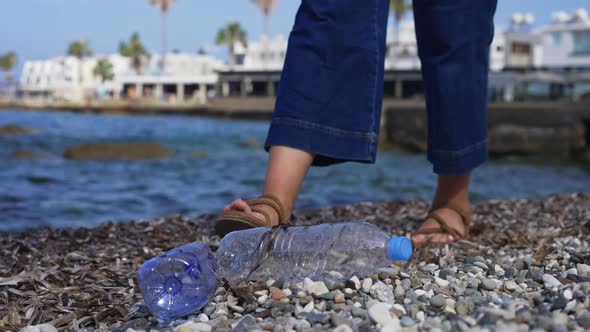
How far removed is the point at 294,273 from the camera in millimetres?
1767

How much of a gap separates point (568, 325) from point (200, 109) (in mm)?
50997

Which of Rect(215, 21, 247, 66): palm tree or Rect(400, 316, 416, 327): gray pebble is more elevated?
Rect(215, 21, 247, 66): palm tree

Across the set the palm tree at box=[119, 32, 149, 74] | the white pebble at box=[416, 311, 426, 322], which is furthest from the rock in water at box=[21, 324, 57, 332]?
the palm tree at box=[119, 32, 149, 74]

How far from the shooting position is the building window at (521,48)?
152 feet

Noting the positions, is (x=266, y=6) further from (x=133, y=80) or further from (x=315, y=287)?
(x=315, y=287)

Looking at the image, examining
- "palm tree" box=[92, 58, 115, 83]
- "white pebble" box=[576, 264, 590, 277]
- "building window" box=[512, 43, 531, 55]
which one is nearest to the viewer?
"white pebble" box=[576, 264, 590, 277]

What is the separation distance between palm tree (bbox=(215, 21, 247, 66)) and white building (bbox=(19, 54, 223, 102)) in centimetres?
311

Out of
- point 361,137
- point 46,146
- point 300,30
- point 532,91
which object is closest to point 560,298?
point 361,137

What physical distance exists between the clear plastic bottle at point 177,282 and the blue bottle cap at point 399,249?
414 millimetres

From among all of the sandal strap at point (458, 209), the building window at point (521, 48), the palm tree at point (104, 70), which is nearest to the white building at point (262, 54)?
the palm tree at point (104, 70)

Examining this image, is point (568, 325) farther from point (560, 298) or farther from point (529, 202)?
point (529, 202)

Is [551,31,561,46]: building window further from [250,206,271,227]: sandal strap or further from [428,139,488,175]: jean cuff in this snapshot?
[250,206,271,227]: sandal strap

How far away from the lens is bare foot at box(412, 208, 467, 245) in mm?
2383

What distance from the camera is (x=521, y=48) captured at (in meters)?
46.8
